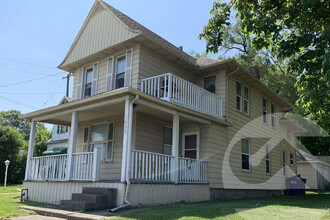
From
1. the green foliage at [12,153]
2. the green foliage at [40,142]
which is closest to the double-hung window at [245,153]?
the green foliage at [12,153]

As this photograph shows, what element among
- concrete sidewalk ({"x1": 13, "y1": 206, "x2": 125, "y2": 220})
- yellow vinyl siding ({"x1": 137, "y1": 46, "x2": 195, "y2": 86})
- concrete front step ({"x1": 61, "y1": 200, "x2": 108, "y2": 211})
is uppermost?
yellow vinyl siding ({"x1": 137, "y1": 46, "x2": 195, "y2": 86})

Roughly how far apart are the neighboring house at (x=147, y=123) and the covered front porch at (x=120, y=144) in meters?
0.04

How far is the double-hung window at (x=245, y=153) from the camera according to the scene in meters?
15.4

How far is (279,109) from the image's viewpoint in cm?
2072

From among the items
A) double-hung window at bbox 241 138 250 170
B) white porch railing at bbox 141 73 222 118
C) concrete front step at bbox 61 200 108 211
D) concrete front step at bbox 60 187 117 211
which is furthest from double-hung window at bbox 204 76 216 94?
concrete front step at bbox 61 200 108 211

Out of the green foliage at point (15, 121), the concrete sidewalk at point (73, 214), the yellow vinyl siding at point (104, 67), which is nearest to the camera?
the concrete sidewalk at point (73, 214)

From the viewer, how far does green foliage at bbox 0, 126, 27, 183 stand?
29.2 metres

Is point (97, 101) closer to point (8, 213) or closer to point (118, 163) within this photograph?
point (118, 163)

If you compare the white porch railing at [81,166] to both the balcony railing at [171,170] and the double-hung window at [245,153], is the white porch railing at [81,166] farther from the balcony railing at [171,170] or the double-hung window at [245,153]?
the double-hung window at [245,153]

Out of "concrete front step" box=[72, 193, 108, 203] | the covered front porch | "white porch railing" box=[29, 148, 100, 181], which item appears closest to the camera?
"concrete front step" box=[72, 193, 108, 203]

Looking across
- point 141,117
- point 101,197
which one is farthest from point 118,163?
point 101,197

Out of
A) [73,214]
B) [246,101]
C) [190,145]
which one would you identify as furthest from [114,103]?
[246,101]

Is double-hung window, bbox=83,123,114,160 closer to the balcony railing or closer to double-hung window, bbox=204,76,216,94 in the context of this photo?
the balcony railing

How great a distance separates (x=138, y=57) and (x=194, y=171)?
4790 mm
